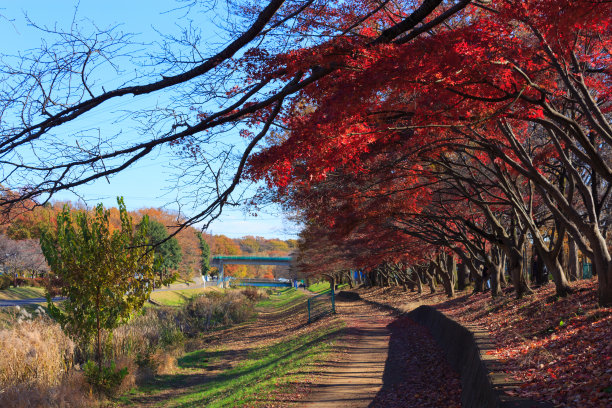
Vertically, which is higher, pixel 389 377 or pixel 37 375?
pixel 37 375

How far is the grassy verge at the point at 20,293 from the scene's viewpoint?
140 feet

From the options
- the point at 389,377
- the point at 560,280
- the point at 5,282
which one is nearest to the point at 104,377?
the point at 389,377

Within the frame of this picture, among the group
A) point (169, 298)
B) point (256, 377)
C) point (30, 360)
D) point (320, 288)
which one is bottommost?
point (320, 288)

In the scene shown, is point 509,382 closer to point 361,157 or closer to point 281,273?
point 361,157

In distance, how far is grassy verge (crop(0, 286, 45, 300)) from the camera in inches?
1674

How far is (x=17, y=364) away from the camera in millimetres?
13812

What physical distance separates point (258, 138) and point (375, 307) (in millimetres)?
29202

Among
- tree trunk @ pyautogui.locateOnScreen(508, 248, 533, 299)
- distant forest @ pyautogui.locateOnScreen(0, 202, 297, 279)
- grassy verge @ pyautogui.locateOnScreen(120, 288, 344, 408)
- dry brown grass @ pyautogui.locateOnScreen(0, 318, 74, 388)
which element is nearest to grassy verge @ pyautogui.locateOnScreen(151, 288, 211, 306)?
distant forest @ pyautogui.locateOnScreen(0, 202, 297, 279)

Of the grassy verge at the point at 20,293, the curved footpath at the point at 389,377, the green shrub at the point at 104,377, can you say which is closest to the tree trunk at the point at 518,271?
the curved footpath at the point at 389,377

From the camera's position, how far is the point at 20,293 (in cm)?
4538

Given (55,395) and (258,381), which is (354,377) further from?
(55,395)

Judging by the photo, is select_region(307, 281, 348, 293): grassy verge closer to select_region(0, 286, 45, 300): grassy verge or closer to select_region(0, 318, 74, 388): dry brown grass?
select_region(0, 286, 45, 300): grassy verge

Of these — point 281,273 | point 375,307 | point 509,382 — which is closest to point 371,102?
point 509,382

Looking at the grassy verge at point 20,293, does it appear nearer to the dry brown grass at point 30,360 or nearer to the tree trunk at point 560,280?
the dry brown grass at point 30,360
